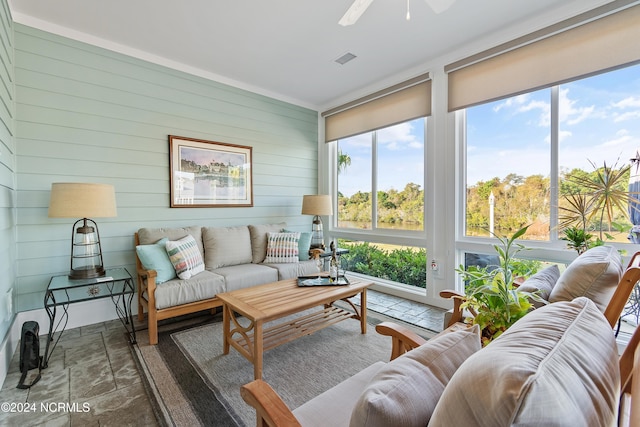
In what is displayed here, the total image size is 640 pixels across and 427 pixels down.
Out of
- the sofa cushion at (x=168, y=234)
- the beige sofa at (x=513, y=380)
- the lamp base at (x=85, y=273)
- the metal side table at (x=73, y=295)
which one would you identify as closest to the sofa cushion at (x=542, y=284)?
the beige sofa at (x=513, y=380)

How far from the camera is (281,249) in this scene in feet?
12.1

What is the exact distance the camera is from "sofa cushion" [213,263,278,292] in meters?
3.02

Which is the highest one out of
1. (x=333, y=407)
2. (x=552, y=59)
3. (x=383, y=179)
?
(x=552, y=59)

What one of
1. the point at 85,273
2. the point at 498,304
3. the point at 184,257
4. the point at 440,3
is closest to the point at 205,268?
the point at 184,257

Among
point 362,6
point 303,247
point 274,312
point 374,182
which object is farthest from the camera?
point 374,182

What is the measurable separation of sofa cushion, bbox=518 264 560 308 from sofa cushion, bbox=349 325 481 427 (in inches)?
29.9

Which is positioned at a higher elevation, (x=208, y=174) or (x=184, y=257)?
(x=208, y=174)

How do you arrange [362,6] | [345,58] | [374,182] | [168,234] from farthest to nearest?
[374,182]
[345,58]
[168,234]
[362,6]

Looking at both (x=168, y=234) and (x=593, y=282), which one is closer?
(x=593, y=282)

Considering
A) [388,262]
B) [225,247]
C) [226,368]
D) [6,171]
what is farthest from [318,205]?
[6,171]

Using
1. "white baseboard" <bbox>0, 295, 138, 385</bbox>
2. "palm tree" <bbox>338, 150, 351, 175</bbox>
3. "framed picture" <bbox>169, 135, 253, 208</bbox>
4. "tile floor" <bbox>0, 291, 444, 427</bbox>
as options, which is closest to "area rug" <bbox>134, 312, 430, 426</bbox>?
"tile floor" <bbox>0, 291, 444, 427</bbox>

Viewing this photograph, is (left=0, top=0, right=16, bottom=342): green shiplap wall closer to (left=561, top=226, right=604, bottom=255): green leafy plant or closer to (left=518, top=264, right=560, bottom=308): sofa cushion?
(left=518, top=264, right=560, bottom=308): sofa cushion

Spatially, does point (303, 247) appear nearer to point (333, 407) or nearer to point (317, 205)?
point (317, 205)

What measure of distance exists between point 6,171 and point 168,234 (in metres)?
1.34
